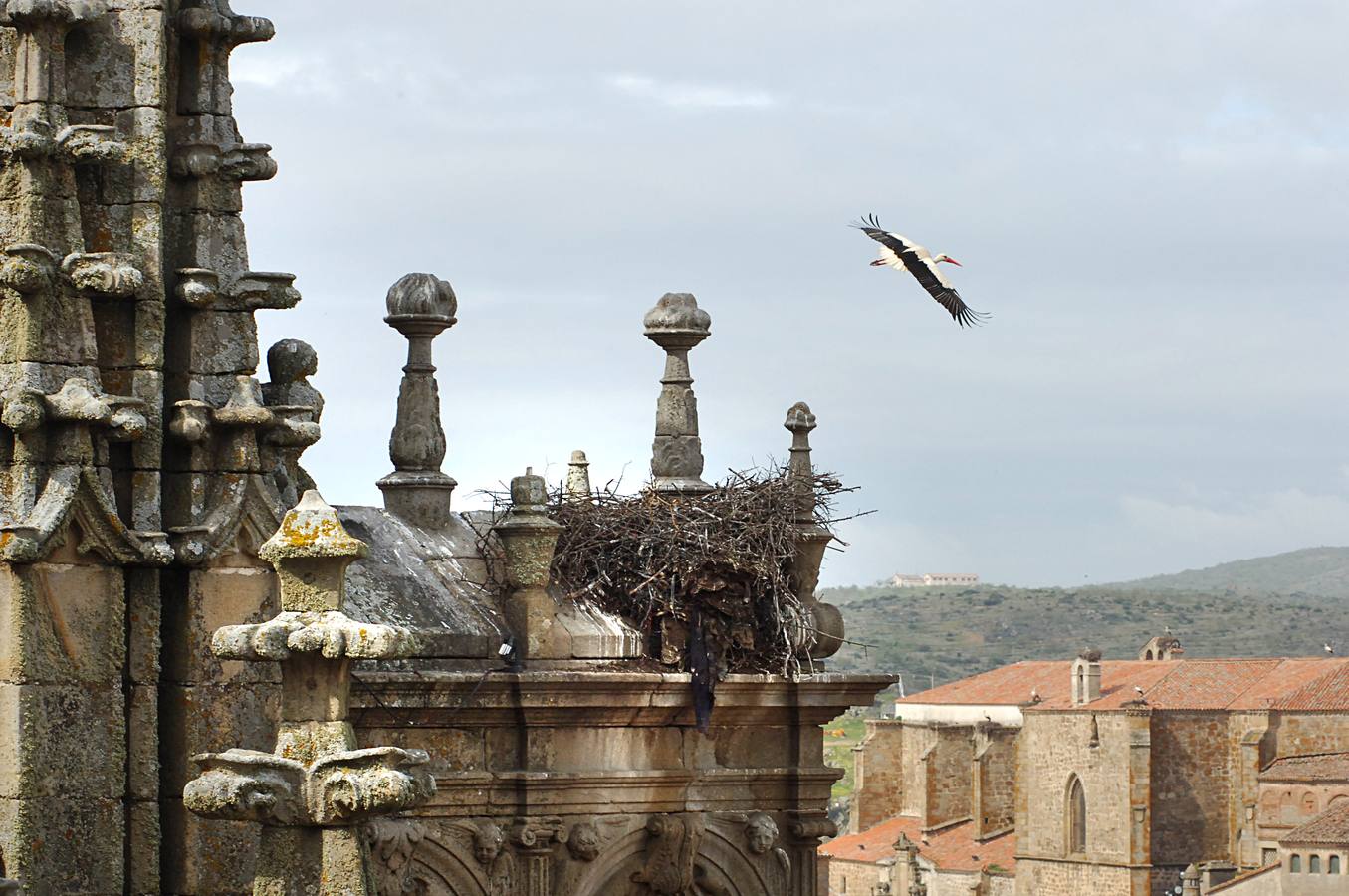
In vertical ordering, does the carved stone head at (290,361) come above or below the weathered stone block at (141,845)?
above

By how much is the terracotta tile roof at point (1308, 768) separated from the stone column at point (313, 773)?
2798 inches

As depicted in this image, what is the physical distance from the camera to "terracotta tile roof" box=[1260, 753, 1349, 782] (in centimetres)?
7694

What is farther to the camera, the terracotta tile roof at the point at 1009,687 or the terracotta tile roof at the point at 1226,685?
the terracotta tile roof at the point at 1009,687

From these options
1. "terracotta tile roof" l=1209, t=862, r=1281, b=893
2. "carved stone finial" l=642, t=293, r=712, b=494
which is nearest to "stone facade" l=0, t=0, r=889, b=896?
"carved stone finial" l=642, t=293, r=712, b=494

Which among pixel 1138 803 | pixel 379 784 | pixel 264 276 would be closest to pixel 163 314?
pixel 264 276

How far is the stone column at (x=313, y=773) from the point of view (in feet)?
23.7

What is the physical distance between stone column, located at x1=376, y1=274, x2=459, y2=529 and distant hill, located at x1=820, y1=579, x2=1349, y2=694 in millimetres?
122823

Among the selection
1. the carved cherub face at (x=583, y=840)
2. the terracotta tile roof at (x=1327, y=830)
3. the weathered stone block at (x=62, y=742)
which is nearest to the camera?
the weathered stone block at (x=62, y=742)

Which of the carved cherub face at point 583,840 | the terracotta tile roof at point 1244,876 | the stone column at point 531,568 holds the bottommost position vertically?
the terracotta tile roof at point 1244,876

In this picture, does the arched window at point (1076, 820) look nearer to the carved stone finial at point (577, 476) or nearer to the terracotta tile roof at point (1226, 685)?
the terracotta tile roof at point (1226, 685)

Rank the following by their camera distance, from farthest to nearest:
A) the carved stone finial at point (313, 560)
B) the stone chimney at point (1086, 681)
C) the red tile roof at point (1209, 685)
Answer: the stone chimney at point (1086, 681)
the red tile roof at point (1209, 685)
the carved stone finial at point (313, 560)

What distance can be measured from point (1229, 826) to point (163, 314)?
74506 millimetres

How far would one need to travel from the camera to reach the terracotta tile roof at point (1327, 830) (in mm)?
68438

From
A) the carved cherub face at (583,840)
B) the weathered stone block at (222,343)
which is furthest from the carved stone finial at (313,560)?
the carved cherub face at (583,840)
